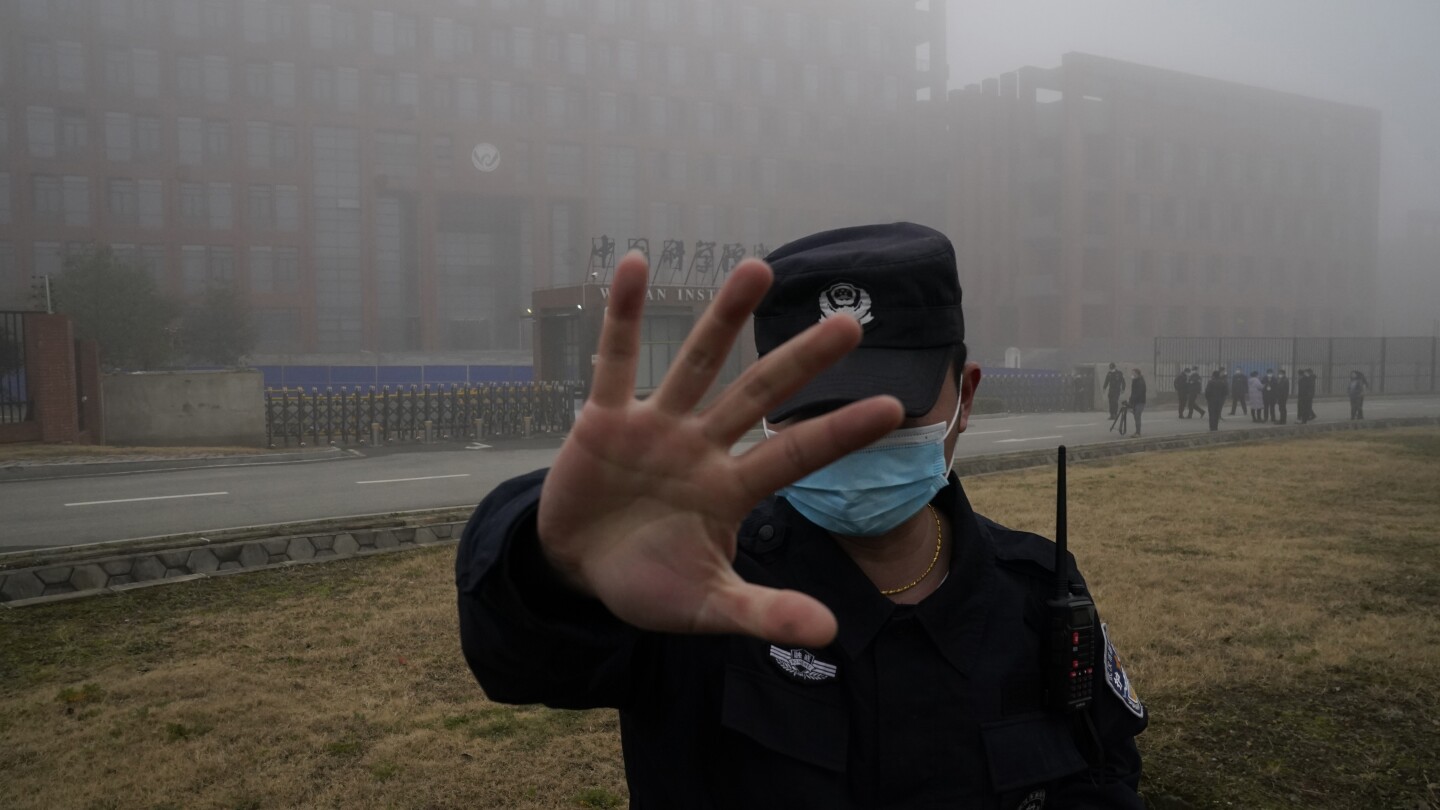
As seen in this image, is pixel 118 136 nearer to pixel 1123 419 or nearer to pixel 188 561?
pixel 1123 419

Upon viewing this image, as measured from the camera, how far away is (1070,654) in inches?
66.5

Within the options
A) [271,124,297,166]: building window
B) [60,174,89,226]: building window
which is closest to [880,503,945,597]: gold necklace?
[271,124,297,166]: building window

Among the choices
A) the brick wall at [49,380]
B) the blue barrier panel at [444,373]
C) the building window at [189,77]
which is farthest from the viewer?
the building window at [189,77]

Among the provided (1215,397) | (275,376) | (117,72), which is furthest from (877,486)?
(117,72)

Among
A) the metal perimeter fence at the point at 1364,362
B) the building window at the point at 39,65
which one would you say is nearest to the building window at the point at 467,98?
the building window at the point at 39,65

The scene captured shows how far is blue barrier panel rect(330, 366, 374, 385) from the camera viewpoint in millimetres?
35750

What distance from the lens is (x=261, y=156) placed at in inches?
1817

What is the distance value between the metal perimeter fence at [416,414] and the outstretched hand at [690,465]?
2020 centimetres

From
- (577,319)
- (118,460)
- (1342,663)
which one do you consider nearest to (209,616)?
(1342,663)

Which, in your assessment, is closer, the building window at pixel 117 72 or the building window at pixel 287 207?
the building window at pixel 117 72

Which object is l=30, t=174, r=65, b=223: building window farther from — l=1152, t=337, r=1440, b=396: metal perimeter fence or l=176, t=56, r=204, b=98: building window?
l=1152, t=337, r=1440, b=396: metal perimeter fence

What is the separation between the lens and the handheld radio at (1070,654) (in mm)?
1686

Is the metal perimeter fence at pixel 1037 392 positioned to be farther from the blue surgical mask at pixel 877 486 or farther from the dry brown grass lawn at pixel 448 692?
the blue surgical mask at pixel 877 486

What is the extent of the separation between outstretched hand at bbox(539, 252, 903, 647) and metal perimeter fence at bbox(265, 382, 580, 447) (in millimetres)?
20196
